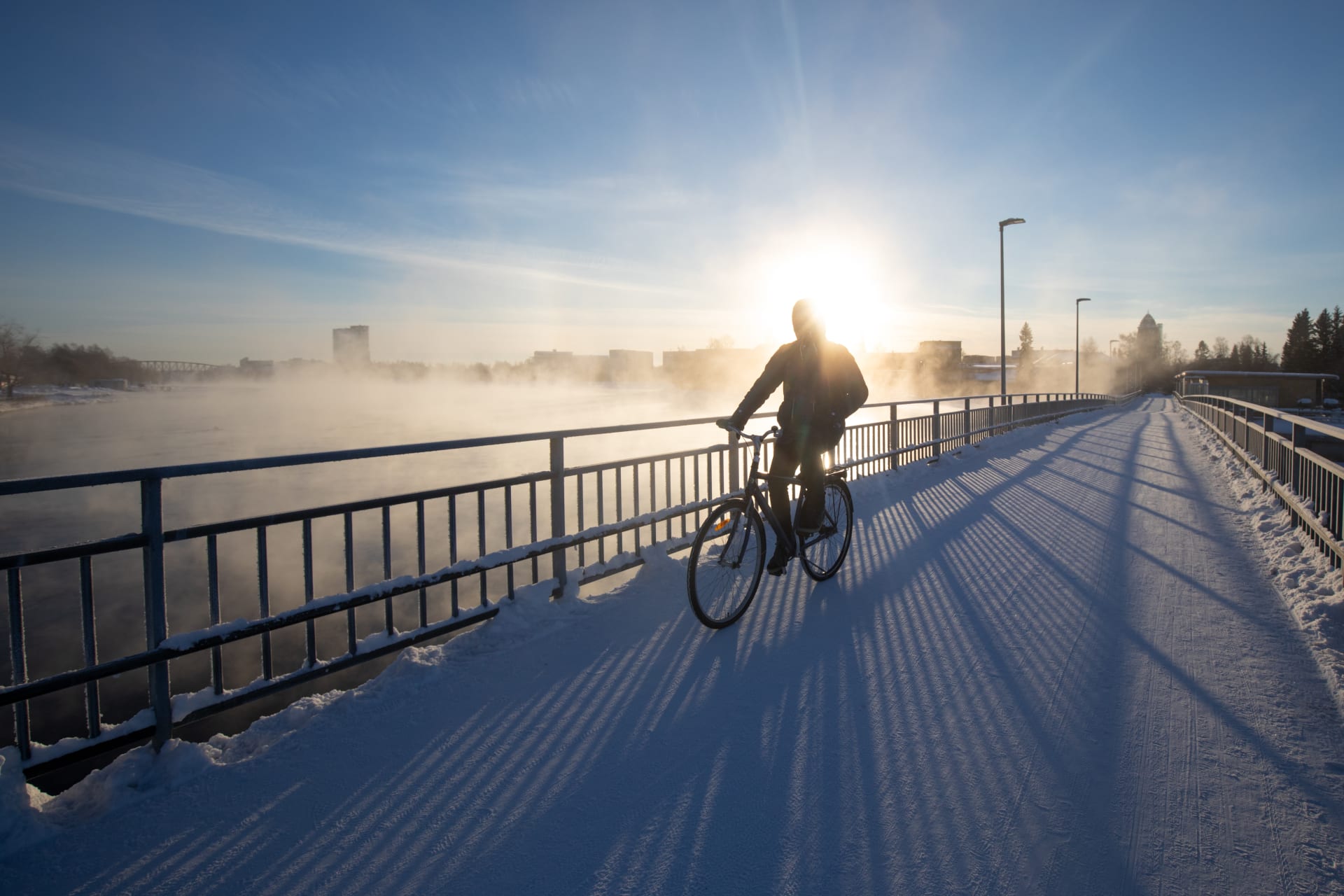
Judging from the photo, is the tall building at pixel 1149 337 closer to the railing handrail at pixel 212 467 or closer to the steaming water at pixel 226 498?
the steaming water at pixel 226 498

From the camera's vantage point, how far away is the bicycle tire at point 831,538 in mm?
5750

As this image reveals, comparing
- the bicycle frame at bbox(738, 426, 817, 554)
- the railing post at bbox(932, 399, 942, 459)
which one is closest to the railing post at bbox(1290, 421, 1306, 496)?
the bicycle frame at bbox(738, 426, 817, 554)

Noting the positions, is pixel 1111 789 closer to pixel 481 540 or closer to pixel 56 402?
pixel 481 540

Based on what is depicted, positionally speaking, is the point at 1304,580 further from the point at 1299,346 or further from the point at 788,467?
the point at 1299,346

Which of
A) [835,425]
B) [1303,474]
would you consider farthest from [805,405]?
[1303,474]

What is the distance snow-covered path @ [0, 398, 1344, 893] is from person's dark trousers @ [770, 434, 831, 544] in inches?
26.8

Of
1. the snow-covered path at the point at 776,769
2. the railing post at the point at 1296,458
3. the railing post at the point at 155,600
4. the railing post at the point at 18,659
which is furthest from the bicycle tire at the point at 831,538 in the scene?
the railing post at the point at 18,659

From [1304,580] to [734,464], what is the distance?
15.3ft

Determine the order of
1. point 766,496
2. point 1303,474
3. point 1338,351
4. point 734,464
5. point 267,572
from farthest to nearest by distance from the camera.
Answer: point 1338,351
point 734,464
point 1303,474
point 766,496
point 267,572

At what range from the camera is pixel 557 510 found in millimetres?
5355

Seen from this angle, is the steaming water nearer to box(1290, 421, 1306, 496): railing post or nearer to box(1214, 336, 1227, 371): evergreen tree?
box(1290, 421, 1306, 496): railing post

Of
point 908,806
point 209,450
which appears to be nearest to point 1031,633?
point 908,806

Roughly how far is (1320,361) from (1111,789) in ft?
473

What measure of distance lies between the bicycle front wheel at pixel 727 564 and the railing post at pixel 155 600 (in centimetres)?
281
